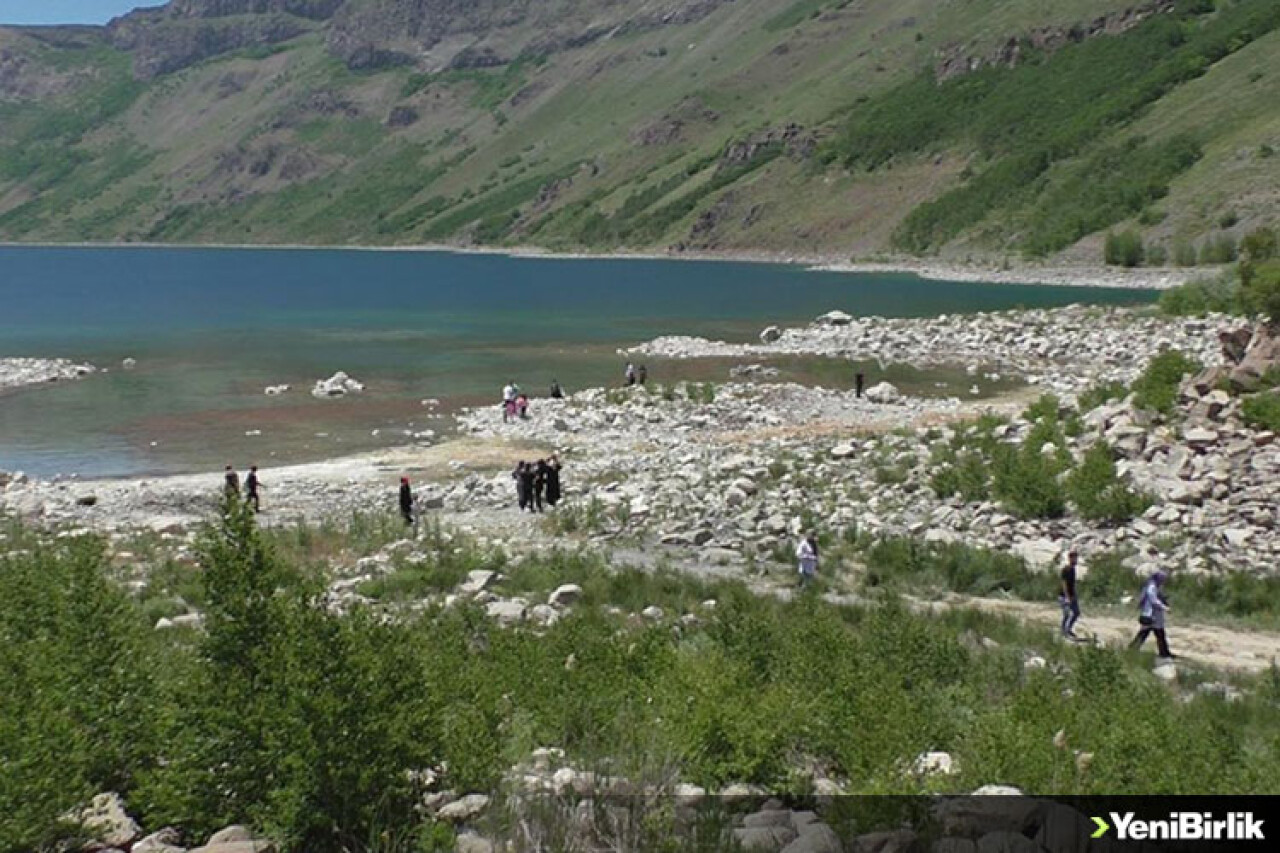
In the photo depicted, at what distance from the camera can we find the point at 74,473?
37.9 m

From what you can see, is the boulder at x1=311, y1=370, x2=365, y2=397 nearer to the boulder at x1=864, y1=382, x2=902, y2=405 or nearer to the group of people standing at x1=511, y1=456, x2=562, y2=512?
the boulder at x1=864, y1=382, x2=902, y2=405

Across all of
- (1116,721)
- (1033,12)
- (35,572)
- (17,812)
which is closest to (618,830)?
(17,812)

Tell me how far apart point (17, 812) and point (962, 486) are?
21.7 m

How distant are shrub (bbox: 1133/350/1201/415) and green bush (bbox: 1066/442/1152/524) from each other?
3219 millimetres

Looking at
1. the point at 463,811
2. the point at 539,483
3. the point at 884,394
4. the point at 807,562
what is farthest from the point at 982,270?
the point at 463,811

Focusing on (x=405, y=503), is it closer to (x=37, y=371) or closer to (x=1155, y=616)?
(x=1155, y=616)

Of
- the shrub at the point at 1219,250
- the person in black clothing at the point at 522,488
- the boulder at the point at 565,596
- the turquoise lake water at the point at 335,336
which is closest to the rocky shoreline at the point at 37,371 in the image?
the turquoise lake water at the point at 335,336

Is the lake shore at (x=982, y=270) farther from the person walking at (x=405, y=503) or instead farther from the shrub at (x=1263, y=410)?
the person walking at (x=405, y=503)

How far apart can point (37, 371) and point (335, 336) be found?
81.3ft

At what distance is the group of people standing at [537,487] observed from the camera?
92.3 feet

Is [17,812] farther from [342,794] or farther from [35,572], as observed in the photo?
[35,572]

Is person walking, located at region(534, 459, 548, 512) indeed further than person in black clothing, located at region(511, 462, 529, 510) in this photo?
Yes

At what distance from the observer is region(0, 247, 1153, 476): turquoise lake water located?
44.3m

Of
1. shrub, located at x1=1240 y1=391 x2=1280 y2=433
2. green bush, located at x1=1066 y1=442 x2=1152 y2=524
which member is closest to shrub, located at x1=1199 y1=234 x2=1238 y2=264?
shrub, located at x1=1240 y1=391 x2=1280 y2=433
